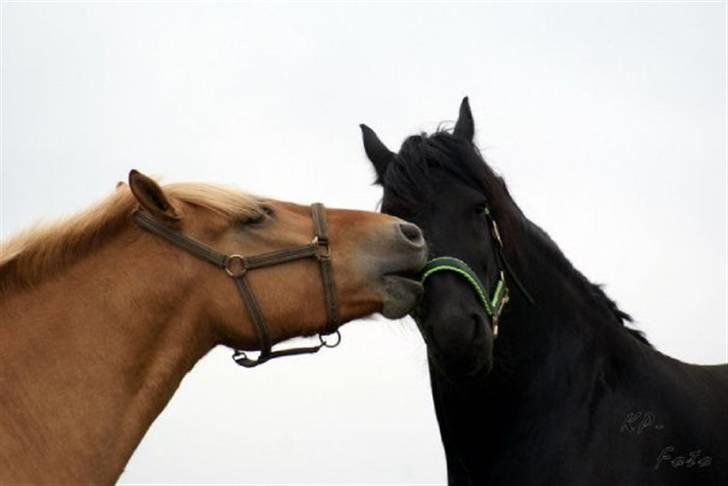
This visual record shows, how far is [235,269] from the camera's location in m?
6.09

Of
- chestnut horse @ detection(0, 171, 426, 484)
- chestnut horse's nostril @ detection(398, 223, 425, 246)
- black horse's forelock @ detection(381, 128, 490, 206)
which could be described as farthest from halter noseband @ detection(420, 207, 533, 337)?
chestnut horse @ detection(0, 171, 426, 484)

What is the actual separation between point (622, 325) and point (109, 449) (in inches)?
153

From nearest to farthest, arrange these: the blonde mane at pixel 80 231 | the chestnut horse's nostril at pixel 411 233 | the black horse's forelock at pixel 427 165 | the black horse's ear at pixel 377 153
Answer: the blonde mane at pixel 80 231
the chestnut horse's nostril at pixel 411 233
the black horse's forelock at pixel 427 165
the black horse's ear at pixel 377 153

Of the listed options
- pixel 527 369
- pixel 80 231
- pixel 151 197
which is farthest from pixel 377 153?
pixel 80 231

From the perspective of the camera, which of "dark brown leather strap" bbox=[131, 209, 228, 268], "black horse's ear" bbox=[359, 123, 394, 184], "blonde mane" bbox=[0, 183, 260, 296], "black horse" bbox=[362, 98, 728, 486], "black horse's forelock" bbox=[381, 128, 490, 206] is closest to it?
"blonde mane" bbox=[0, 183, 260, 296]

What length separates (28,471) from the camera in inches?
219

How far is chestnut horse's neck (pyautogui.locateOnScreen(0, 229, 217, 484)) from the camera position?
5.66 meters

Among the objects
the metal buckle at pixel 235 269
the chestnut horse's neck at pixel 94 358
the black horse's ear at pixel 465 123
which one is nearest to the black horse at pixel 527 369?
the black horse's ear at pixel 465 123

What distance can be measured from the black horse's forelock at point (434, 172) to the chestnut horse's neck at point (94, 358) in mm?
2021

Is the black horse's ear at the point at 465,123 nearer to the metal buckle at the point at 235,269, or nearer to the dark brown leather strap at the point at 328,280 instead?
the dark brown leather strap at the point at 328,280

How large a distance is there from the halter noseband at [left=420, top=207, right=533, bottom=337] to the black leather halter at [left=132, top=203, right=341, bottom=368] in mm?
1083

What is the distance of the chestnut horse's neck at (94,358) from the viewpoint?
5.66m

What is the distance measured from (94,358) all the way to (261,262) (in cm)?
85

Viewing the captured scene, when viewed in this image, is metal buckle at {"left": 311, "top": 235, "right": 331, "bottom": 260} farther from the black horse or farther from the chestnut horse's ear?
the black horse
